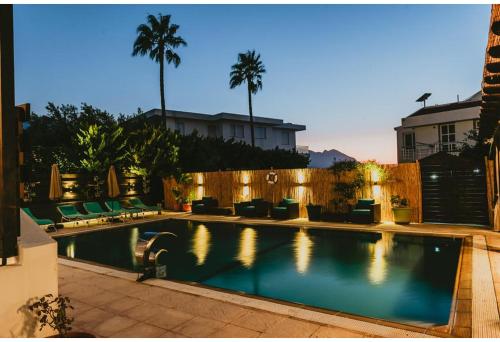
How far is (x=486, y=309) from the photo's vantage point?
4711mm

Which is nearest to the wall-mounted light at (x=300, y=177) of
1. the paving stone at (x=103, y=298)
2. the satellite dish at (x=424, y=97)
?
the paving stone at (x=103, y=298)

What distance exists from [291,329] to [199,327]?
118 centimetres

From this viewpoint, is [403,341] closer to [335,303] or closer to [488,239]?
[335,303]

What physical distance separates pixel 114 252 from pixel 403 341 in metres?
8.80

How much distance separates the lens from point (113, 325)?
4.47m

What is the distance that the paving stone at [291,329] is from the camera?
4.06m

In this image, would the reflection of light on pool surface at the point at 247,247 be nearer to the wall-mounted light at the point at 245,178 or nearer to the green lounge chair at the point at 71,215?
the wall-mounted light at the point at 245,178

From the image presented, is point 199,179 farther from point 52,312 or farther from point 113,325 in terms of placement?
point 52,312

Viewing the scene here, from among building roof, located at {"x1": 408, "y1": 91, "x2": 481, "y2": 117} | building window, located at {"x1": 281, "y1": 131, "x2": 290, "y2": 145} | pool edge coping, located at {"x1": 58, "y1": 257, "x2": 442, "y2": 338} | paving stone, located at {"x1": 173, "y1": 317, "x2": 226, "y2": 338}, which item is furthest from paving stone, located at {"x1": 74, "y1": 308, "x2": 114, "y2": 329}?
building window, located at {"x1": 281, "y1": 131, "x2": 290, "y2": 145}

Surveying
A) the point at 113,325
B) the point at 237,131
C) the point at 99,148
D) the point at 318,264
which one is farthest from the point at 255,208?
the point at 237,131

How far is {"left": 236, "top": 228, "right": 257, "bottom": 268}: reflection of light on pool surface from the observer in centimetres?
901

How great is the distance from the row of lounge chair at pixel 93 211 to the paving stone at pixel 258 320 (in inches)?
443

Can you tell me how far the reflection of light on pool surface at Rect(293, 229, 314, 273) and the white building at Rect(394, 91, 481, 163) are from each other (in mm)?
15094

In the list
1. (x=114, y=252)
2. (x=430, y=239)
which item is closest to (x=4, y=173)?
(x=114, y=252)
